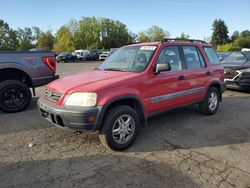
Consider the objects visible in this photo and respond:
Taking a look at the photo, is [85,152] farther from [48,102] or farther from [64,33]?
[64,33]

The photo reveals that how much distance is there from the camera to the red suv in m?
3.83

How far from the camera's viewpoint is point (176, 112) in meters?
6.43

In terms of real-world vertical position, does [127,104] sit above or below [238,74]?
above

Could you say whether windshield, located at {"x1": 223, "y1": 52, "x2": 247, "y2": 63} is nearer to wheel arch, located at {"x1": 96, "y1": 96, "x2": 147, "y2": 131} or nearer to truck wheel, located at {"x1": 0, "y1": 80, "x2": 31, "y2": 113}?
wheel arch, located at {"x1": 96, "y1": 96, "x2": 147, "y2": 131}

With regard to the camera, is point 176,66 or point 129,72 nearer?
point 129,72

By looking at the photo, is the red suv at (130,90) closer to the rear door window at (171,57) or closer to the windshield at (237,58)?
the rear door window at (171,57)

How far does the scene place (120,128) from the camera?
13.6ft

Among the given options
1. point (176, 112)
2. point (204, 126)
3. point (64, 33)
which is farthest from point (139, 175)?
point (64, 33)

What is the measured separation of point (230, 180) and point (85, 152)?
7.07ft

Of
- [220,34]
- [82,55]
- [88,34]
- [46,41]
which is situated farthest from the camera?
[220,34]

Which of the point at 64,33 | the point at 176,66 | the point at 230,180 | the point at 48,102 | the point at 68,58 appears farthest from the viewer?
the point at 64,33

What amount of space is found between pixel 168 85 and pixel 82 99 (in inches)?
71.7

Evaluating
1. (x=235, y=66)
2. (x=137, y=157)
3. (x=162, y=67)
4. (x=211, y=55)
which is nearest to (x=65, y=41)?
(x=235, y=66)

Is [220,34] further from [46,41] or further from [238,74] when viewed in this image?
[238,74]
